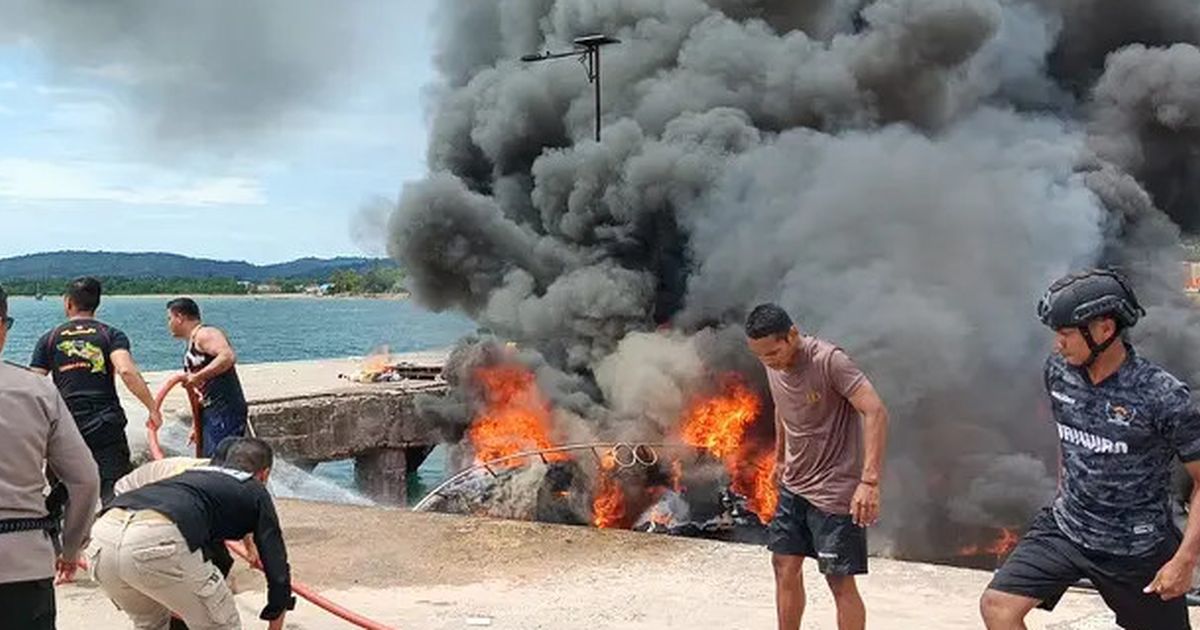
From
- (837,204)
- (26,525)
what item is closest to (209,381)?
(26,525)

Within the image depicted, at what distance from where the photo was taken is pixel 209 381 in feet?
24.0

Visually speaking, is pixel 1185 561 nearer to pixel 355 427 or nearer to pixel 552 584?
pixel 552 584

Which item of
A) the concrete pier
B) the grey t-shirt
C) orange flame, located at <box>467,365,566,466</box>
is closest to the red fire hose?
the grey t-shirt

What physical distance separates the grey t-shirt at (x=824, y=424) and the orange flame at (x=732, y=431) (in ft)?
34.5

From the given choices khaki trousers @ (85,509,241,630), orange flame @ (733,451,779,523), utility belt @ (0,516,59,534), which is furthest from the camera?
orange flame @ (733,451,779,523)

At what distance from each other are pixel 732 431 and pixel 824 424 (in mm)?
11671

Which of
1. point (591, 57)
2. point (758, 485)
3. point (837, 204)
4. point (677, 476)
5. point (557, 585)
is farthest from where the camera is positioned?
point (591, 57)

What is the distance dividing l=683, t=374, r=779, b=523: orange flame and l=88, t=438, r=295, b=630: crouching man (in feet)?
38.2

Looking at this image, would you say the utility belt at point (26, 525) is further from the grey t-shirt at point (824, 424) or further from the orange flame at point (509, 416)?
the orange flame at point (509, 416)

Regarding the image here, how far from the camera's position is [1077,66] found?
24547mm

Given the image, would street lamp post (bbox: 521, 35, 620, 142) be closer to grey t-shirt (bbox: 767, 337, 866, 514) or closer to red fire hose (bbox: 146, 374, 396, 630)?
red fire hose (bbox: 146, 374, 396, 630)

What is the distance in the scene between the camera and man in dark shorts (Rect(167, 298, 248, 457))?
7.28 meters

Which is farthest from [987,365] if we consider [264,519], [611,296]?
[264,519]

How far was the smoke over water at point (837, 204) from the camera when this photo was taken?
16141 millimetres
